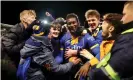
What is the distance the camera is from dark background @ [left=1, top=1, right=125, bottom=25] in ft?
11.7

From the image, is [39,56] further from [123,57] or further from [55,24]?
[123,57]

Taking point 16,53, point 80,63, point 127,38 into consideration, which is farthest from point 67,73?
point 127,38

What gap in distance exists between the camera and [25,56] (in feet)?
8.93

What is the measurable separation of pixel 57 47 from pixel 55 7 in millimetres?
1109

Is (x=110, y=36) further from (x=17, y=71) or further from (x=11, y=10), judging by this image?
(x=11, y=10)

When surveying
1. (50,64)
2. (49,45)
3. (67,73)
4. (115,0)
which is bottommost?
(67,73)

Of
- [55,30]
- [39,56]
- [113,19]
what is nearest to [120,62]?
[113,19]

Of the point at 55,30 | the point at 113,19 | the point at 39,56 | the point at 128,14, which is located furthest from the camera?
the point at 55,30

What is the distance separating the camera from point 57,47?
298 cm

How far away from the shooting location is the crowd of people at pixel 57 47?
2.66 meters

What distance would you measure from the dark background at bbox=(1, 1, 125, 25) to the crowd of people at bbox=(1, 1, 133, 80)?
46cm

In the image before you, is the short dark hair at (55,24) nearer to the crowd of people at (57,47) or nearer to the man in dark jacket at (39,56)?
the crowd of people at (57,47)

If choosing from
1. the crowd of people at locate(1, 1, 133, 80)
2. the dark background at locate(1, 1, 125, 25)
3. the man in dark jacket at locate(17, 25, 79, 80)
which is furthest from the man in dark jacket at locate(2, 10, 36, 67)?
the dark background at locate(1, 1, 125, 25)

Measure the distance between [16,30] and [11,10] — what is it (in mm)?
1043
